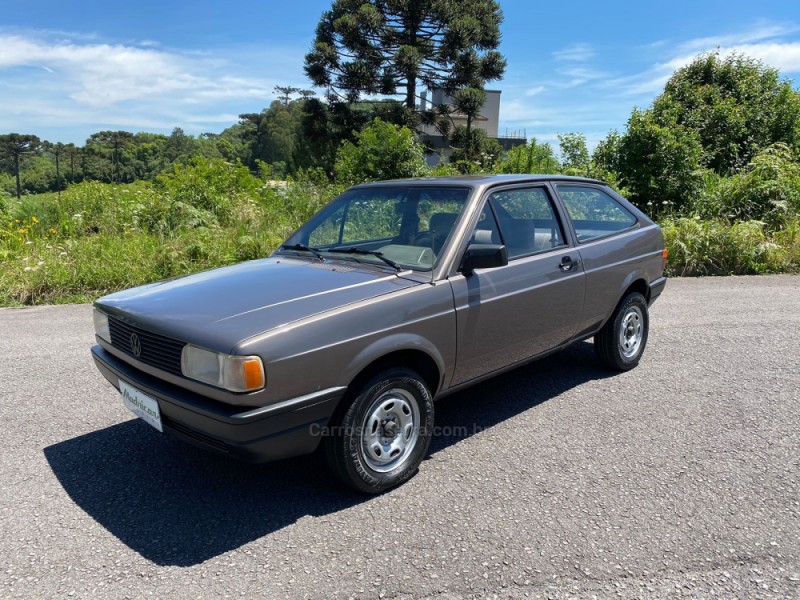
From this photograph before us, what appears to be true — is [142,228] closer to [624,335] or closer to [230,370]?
[624,335]

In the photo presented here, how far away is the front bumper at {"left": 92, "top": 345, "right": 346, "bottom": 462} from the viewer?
252 cm

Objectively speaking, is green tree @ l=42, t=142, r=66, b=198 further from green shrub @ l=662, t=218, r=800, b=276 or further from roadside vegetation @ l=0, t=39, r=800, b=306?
green shrub @ l=662, t=218, r=800, b=276

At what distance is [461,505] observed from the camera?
2.94 meters

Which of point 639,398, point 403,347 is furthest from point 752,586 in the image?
point 639,398

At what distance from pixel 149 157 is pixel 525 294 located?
241 feet

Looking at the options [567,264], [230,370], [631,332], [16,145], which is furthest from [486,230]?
[16,145]

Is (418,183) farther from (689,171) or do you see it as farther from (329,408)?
(689,171)

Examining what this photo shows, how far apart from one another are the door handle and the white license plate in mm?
2720

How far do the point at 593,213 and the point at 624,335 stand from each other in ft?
3.49

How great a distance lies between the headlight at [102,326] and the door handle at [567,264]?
293 centimetres

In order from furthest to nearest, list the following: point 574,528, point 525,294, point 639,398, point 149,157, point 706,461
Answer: point 149,157
point 639,398
point 525,294
point 706,461
point 574,528

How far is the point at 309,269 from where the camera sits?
352 cm

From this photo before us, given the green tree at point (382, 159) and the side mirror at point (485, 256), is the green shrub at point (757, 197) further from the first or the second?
the side mirror at point (485, 256)

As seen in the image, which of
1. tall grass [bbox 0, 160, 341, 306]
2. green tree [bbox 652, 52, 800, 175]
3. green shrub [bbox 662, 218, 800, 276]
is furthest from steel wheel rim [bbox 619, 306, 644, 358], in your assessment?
green tree [bbox 652, 52, 800, 175]
